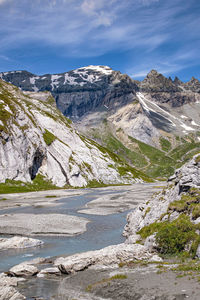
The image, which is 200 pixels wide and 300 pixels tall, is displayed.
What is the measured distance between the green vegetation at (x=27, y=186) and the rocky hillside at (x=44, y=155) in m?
2.54

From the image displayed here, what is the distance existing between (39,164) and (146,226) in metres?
110

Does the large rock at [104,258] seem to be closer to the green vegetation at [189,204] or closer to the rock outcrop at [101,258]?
the rock outcrop at [101,258]

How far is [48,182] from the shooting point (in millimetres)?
139500

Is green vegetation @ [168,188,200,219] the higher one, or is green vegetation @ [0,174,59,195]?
green vegetation @ [168,188,200,219]

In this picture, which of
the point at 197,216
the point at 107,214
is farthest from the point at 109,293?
the point at 107,214

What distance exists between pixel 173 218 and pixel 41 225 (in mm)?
26605

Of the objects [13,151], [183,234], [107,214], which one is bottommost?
[107,214]

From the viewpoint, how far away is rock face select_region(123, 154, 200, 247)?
1624 inches

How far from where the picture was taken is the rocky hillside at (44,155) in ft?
423

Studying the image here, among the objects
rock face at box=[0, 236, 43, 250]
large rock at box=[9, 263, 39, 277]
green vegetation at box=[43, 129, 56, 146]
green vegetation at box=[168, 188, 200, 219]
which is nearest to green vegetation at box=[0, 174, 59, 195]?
green vegetation at box=[43, 129, 56, 146]

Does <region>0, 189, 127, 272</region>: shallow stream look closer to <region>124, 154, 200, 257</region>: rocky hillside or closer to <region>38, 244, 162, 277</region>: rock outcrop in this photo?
<region>124, 154, 200, 257</region>: rocky hillside

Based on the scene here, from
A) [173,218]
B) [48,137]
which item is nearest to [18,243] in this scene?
[173,218]

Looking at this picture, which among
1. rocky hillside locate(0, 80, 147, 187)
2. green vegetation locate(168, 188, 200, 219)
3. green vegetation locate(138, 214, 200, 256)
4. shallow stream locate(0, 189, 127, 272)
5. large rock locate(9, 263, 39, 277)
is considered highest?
rocky hillside locate(0, 80, 147, 187)

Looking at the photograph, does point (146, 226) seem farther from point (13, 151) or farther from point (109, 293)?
point (13, 151)
